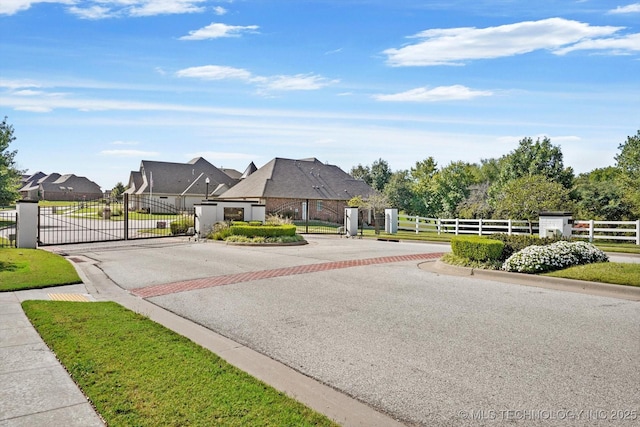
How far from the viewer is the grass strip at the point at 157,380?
401 cm

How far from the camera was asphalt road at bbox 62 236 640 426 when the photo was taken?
178 inches

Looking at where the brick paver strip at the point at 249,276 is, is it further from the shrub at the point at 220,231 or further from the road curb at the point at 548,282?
the shrub at the point at 220,231

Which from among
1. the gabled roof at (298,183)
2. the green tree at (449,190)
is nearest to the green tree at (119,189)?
the gabled roof at (298,183)

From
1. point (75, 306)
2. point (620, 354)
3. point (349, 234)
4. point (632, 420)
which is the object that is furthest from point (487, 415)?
point (349, 234)

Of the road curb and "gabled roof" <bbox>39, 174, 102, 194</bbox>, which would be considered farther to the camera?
"gabled roof" <bbox>39, 174, 102, 194</bbox>

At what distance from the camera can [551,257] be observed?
11.6 metres

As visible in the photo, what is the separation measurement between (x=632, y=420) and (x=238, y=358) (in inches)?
161

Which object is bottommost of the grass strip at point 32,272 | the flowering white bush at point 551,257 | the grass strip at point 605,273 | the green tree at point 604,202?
the grass strip at point 32,272

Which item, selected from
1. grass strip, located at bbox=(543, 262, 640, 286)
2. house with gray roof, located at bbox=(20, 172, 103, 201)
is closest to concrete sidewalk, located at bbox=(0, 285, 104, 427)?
grass strip, located at bbox=(543, 262, 640, 286)

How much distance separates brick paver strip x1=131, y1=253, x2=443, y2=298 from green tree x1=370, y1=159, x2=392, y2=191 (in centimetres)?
5694

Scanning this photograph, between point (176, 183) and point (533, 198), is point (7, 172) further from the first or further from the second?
point (533, 198)

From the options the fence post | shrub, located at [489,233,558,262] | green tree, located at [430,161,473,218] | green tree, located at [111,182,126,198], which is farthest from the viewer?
green tree, located at [111,182,126,198]

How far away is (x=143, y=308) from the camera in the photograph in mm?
8523

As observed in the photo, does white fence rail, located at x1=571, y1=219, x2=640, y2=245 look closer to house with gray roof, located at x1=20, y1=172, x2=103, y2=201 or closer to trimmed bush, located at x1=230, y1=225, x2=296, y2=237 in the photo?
trimmed bush, located at x1=230, y1=225, x2=296, y2=237
